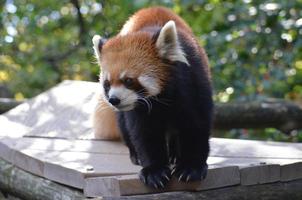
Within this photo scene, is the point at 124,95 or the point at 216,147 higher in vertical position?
the point at 124,95

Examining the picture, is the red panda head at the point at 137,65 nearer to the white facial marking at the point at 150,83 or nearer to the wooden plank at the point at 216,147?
the white facial marking at the point at 150,83

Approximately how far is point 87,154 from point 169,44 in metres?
1.10

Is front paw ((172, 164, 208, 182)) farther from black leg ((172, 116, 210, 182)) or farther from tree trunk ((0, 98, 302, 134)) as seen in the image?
tree trunk ((0, 98, 302, 134))

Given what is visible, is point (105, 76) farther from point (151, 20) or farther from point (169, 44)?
point (151, 20)

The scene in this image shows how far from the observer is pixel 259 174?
327cm

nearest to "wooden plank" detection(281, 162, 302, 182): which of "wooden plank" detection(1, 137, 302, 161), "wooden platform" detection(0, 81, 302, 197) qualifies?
"wooden platform" detection(0, 81, 302, 197)

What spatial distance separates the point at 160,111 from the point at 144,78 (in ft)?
0.77

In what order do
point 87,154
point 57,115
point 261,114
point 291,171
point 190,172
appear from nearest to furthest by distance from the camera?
point 190,172
point 291,171
point 87,154
point 57,115
point 261,114

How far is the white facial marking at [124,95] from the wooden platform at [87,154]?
0.35 meters

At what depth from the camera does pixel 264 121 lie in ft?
18.7

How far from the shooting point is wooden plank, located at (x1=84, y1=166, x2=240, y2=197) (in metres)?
2.92

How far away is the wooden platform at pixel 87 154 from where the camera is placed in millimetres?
3131

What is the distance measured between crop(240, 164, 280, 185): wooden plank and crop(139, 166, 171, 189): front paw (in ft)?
1.42

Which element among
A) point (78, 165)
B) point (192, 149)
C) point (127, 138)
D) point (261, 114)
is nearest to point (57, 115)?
point (127, 138)
